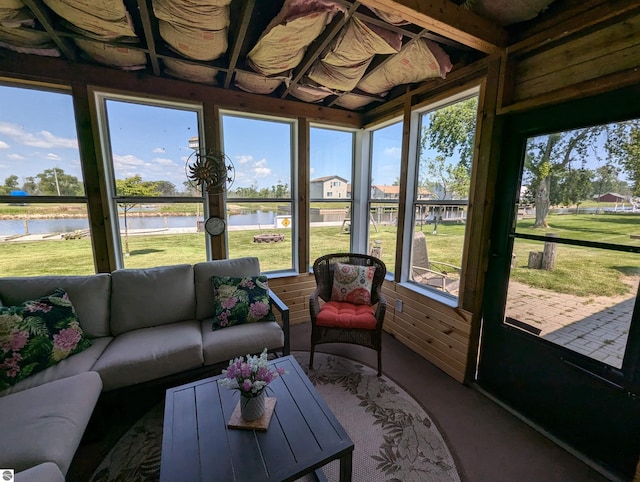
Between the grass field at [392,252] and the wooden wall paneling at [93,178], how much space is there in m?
0.14

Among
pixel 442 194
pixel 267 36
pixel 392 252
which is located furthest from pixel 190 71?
pixel 392 252

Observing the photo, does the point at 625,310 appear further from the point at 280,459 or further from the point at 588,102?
the point at 280,459

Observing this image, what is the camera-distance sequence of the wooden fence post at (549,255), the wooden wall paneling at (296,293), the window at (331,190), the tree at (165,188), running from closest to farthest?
the wooden fence post at (549,255), the tree at (165,188), the wooden wall paneling at (296,293), the window at (331,190)

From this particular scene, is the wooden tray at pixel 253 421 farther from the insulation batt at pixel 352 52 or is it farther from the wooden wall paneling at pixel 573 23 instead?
the wooden wall paneling at pixel 573 23

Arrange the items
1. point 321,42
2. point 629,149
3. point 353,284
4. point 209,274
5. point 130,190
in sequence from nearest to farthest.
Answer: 1. point 629,149
2. point 321,42
3. point 209,274
4. point 130,190
5. point 353,284

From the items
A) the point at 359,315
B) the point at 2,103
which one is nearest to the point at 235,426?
the point at 359,315

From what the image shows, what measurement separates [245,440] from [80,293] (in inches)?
67.1

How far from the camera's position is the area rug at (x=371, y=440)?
140 centimetres

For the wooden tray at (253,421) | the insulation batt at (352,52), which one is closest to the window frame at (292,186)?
the insulation batt at (352,52)

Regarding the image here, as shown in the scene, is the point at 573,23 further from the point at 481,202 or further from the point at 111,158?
the point at 111,158

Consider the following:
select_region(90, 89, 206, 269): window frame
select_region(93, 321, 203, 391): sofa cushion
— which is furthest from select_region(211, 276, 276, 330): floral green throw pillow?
select_region(90, 89, 206, 269): window frame

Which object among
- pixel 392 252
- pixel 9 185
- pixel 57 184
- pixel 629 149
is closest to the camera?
pixel 629 149

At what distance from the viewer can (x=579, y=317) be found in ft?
5.18

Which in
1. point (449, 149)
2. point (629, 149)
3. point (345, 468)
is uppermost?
point (449, 149)
